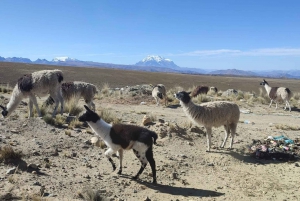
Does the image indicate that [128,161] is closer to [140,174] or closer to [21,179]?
[140,174]

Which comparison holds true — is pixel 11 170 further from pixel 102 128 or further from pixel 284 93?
pixel 284 93

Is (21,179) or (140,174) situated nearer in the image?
(21,179)

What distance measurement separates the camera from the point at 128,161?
7848 millimetres

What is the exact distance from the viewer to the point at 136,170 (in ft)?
24.1

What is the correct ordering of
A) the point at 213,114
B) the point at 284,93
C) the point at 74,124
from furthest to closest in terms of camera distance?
the point at 284,93, the point at 74,124, the point at 213,114

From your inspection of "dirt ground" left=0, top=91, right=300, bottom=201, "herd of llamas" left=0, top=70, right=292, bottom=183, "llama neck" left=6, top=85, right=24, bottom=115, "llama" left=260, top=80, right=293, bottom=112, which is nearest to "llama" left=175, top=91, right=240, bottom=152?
"herd of llamas" left=0, top=70, right=292, bottom=183

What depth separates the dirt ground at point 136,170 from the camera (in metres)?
5.94

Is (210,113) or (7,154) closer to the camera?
(7,154)

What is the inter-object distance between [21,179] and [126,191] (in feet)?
7.06

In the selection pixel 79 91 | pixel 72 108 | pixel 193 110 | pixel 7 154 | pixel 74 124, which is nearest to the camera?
pixel 7 154

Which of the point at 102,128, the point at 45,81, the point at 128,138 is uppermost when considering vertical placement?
the point at 45,81

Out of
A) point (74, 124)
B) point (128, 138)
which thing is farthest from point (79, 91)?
point (128, 138)

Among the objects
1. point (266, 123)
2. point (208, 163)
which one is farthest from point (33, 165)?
point (266, 123)

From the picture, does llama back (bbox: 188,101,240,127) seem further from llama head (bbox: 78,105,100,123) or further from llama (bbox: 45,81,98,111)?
llama (bbox: 45,81,98,111)
